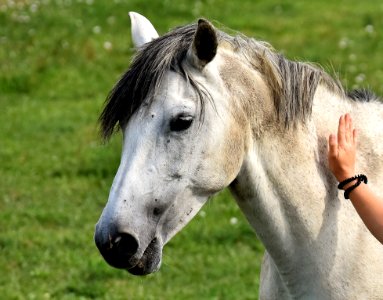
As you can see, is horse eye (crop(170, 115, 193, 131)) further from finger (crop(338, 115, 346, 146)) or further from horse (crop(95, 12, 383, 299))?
finger (crop(338, 115, 346, 146))

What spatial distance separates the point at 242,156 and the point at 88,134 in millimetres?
6695

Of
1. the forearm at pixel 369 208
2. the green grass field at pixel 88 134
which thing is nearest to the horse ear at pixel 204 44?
the forearm at pixel 369 208

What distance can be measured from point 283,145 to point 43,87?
8.24m

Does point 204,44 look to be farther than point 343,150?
No

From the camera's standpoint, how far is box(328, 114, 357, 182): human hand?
12.6 ft

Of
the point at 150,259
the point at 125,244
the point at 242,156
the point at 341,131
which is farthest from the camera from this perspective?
the point at 341,131

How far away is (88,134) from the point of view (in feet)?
33.6

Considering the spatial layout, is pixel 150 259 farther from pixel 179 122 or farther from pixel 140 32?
pixel 140 32

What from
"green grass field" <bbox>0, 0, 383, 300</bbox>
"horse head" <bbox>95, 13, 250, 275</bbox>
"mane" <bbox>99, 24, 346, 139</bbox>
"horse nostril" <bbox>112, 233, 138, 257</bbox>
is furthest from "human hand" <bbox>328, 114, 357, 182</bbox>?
"horse nostril" <bbox>112, 233, 138, 257</bbox>

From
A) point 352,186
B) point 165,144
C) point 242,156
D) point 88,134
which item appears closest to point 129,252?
point 165,144

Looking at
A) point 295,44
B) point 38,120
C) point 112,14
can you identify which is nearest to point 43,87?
point 38,120

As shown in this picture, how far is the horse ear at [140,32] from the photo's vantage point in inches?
161

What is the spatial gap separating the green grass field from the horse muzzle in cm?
109

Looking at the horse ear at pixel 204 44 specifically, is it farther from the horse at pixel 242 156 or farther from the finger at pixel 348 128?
the finger at pixel 348 128
